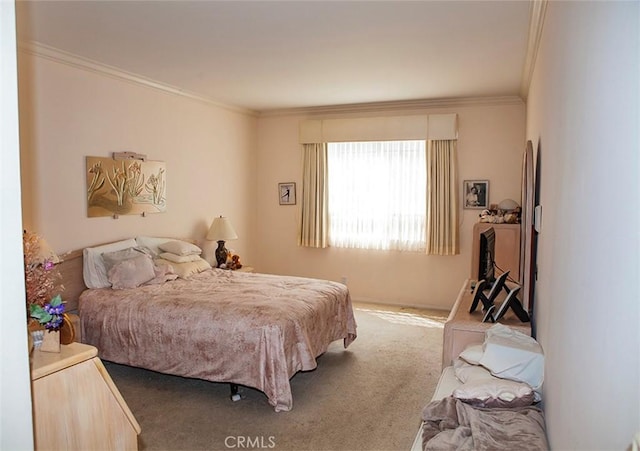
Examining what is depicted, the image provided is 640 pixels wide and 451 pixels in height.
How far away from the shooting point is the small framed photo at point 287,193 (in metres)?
7.03

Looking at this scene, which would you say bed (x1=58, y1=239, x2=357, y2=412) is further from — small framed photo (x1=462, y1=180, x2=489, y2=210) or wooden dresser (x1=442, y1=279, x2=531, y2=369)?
small framed photo (x1=462, y1=180, x2=489, y2=210)

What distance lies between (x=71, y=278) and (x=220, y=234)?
1983 mm

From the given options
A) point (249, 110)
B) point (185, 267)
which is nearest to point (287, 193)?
point (249, 110)

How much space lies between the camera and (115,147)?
4.72 m

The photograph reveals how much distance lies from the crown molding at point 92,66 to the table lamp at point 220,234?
155 cm

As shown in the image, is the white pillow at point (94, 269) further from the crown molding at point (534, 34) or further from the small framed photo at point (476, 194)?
the small framed photo at point (476, 194)

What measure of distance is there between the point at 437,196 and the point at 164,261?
3451 mm

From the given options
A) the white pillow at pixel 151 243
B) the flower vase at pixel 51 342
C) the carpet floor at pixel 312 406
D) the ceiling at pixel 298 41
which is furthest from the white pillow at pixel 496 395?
the white pillow at pixel 151 243

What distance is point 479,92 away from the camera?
5.60m

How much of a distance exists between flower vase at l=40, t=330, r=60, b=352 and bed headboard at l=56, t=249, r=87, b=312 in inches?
103

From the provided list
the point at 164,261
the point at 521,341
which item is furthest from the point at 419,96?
the point at 521,341

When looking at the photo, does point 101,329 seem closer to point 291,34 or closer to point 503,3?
point 291,34

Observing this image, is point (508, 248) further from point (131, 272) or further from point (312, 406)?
point (131, 272)

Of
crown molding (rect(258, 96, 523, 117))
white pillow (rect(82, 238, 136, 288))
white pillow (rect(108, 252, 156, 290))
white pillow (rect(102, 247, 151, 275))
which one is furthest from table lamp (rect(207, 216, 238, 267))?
crown molding (rect(258, 96, 523, 117))
